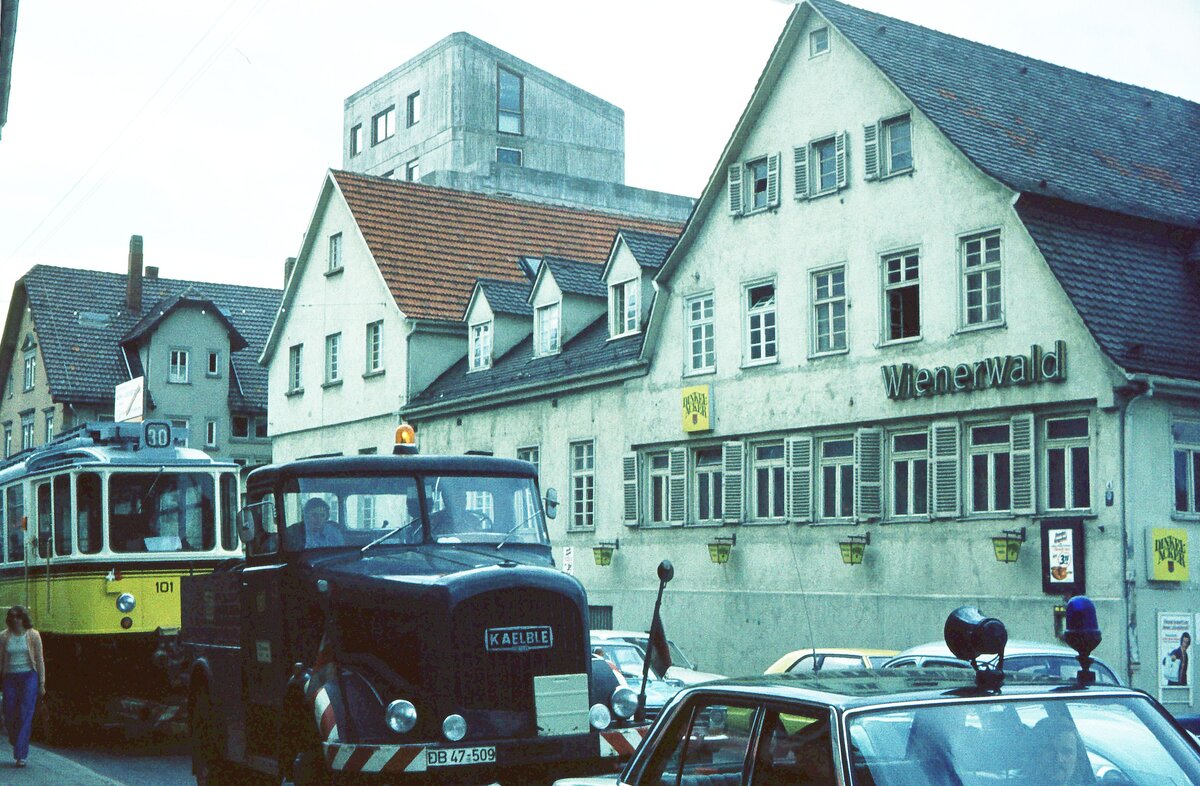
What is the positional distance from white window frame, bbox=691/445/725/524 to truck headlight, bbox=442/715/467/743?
60.6 ft

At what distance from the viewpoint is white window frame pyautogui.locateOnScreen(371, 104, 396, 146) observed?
71.3 m

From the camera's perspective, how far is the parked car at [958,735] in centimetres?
510

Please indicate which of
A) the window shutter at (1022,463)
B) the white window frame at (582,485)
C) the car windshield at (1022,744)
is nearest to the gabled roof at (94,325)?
the white window frame at (582,485)

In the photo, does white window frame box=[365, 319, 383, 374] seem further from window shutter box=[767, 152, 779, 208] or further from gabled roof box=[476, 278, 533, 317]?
window shutter box=[767, 152, 779, 208]

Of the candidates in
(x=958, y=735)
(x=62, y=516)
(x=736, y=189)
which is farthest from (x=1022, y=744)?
(x=736, y=189)

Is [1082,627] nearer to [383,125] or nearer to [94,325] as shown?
[94,325]

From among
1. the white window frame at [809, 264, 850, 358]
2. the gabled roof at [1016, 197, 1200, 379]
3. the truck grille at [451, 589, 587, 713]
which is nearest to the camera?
the truck grille at [451, 589, 587, 713]

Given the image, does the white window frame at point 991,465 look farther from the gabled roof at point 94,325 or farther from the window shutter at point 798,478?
the gabled roof at point 94,325

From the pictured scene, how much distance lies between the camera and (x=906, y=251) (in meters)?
25.8

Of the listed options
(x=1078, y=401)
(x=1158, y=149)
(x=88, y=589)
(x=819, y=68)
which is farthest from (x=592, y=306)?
(x=88, y=589)

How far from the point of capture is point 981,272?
24.5m

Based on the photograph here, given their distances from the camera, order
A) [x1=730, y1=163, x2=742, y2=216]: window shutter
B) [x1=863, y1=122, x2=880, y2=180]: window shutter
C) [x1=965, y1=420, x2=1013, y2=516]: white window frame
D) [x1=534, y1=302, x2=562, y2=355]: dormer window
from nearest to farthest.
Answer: [x1=965, y1=420, x2=1013, y2=516]: white window frame
[x1=863, y1=122, x2=880, y2=180]: window shutter
[x1=730, y1=163, x2=742, y2=216]: window shutter
[x1=534, y1=302, x2=562, y2=355]: dormer window

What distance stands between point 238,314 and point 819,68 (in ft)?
146

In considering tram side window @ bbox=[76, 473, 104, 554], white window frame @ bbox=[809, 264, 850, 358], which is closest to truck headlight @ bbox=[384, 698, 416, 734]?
tram side window @ bbox=[76, 473, 104, 554]
